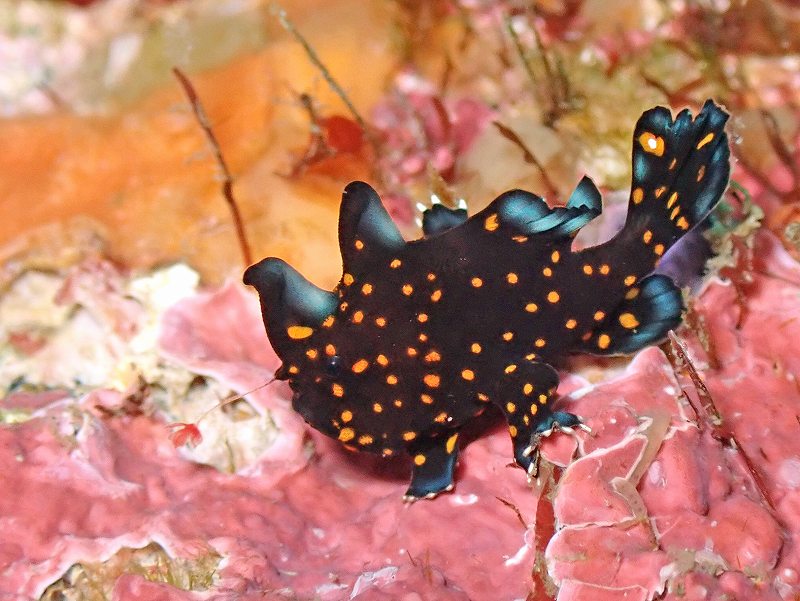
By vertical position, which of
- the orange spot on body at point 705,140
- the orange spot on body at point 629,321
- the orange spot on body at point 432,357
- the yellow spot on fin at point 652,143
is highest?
the orange spot on body at point 705,140

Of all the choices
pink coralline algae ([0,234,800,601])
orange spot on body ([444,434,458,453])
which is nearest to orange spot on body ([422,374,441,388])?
orange spot on body ([444,434,458,453])

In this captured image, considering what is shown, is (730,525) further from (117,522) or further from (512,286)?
(117,522)

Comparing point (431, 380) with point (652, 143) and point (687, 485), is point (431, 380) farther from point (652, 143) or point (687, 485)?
point (652, 143)

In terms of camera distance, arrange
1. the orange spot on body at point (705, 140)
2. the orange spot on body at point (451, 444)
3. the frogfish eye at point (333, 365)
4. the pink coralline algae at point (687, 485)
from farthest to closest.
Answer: the orange spot on body at point (451, 444)
the orange spot on body at point (705, 140)
the frogfish eye at point (333, 365)
the pink coralline algae at point (687, 485)

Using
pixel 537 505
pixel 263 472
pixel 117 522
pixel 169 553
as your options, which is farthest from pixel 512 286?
pixel 117 522

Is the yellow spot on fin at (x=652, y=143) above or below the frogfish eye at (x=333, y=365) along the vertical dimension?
above

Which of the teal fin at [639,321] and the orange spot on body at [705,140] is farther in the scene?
the teal fin at [639,321]

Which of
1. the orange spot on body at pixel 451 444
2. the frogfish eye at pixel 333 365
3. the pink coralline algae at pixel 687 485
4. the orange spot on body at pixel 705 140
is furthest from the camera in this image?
the orange spot on body at pixel 451 444

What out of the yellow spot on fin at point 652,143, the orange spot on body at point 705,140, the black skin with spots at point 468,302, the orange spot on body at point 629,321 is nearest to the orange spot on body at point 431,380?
the black skin with spots at point 468,302

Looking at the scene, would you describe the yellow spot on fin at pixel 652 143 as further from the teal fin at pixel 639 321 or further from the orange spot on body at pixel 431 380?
the orange spot on body at pixel 431 380
